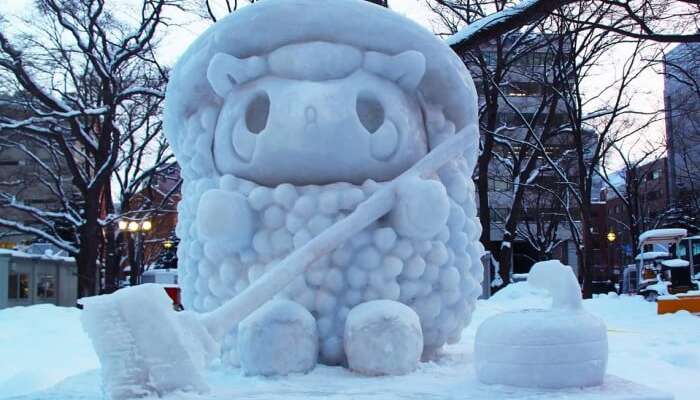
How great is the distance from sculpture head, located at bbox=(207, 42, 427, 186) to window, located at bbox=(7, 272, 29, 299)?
13.7m

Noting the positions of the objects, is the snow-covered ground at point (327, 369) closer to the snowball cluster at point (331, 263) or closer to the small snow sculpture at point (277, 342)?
the small snow sculpture at point (277, 342)

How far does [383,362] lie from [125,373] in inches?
44.2

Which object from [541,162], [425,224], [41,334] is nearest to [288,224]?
[425,224]

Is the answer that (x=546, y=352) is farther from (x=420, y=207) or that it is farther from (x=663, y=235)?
(x=663, y=235)

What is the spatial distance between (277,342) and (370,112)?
1286 mm

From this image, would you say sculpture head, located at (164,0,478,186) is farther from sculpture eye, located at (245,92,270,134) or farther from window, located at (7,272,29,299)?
window, located at (7,272,29,299)

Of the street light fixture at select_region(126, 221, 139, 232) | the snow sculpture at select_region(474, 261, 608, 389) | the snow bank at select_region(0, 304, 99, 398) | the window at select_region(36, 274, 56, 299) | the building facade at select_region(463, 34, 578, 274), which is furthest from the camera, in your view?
the window at select_region(36, 274, 56, 299)

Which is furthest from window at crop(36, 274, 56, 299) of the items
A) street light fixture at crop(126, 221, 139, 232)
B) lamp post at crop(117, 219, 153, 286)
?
street light fixture at crop(126, 221, 139, 232)

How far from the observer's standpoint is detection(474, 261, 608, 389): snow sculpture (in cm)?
264

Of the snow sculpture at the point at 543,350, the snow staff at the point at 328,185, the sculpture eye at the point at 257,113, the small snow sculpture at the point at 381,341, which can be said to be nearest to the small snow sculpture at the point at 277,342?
the snow staff at the point at 328,185

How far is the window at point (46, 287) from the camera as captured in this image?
17172mm

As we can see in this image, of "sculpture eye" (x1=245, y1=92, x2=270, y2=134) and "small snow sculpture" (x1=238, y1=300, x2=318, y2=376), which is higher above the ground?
"sculpture eye" (x1=245, y1=92, x2=270, y2=134)

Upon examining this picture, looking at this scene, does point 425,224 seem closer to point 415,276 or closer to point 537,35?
point 415,276

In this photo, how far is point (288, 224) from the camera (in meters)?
3.28
